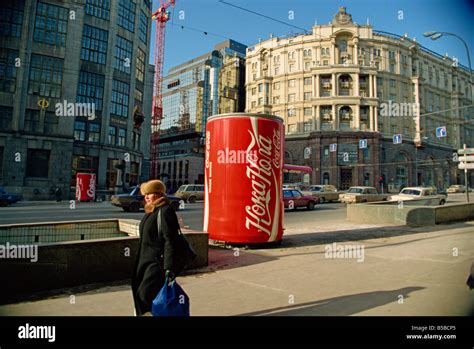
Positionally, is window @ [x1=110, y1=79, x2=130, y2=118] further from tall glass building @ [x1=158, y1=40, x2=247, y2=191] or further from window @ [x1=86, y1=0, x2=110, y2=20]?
tall glass building @ [x1=158, y1=40, x2=247, y2=191]

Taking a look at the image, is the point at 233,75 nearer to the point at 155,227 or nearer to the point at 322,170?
the point at 322,170

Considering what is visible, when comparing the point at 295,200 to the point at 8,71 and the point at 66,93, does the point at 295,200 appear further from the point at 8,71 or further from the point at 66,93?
the point at 8,71

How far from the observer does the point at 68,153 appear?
113 feet

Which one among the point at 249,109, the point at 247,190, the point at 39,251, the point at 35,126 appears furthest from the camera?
the point at 249,109

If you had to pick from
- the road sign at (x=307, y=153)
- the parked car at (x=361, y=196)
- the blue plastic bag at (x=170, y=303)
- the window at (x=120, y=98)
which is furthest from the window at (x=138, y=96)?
the blue plastic bag at (x=170, y=303)

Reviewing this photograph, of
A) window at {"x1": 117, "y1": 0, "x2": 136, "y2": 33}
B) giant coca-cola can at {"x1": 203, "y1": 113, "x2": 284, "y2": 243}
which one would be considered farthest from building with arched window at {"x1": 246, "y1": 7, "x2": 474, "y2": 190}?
giant coca-cola can at {"x1": 203, "y1": 113, "x2": 284, "y2": 243}

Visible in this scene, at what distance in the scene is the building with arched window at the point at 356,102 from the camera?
2160 inches

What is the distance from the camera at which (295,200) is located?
2269 cm

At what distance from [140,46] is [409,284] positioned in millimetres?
48584

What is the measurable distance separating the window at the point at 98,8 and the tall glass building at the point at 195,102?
42.1 metres

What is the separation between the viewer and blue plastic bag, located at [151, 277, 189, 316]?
10.1 feet

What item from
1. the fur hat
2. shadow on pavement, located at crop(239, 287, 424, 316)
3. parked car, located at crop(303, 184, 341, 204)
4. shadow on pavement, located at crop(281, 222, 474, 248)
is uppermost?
parked car, located at crop(303, 184, 341, 204)

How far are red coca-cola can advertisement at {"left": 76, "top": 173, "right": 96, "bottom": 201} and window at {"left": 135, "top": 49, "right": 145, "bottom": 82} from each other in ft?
69.8

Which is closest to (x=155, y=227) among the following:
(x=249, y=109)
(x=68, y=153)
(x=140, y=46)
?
(x=68, y=153)
